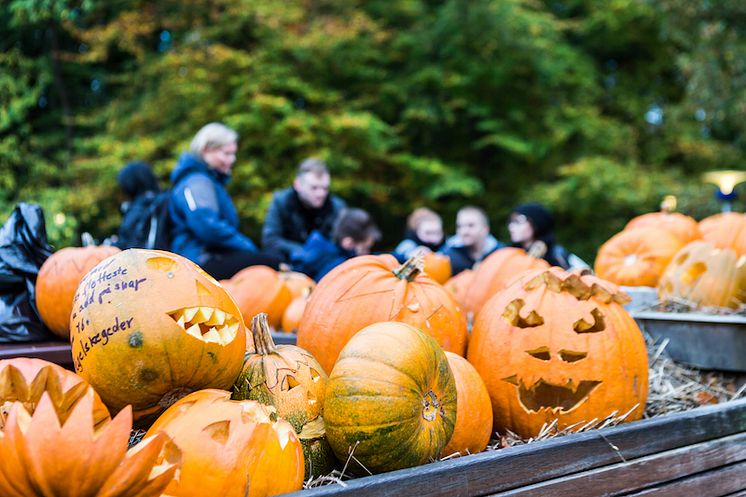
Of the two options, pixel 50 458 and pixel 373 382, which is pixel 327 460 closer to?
pixel 373 382

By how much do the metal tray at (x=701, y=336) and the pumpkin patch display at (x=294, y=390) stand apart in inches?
80.2

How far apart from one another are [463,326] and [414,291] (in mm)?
250

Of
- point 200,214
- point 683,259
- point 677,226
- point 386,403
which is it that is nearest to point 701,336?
point 683,259

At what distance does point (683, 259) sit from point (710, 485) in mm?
1527

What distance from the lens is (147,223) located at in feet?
17.2

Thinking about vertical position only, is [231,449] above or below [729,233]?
above

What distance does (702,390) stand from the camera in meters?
3.04

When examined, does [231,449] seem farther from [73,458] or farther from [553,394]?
[553,394]

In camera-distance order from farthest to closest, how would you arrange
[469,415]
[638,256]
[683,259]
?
[638,256], [683,259], [469,415]

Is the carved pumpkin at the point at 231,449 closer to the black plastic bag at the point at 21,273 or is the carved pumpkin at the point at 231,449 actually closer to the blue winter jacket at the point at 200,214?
the black plastic bag at the point at 21,273

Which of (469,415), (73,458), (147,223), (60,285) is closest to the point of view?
(73,458)

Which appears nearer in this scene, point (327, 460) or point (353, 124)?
point (327, 460)

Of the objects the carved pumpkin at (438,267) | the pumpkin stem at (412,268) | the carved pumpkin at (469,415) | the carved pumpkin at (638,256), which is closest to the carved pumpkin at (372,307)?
the pumpkin stem at (412,268)

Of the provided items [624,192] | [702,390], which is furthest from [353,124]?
[702,390]
